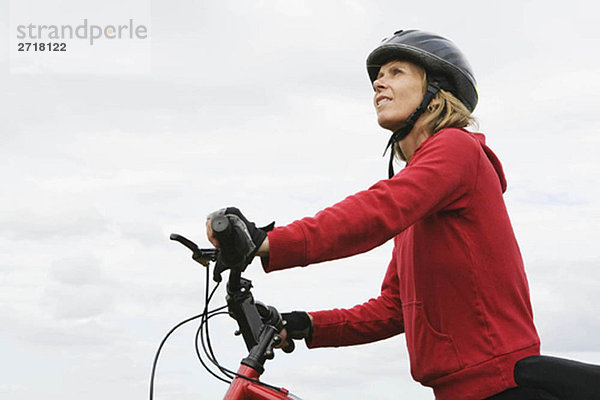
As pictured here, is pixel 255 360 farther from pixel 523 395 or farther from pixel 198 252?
pixel 523 395

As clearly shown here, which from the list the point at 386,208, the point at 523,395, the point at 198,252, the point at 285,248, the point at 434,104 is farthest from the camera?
the point at 434,104

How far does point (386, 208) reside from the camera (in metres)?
3.47

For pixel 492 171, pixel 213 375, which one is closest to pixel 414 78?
pixel 492 171

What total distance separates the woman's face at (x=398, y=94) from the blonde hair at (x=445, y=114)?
0.07m

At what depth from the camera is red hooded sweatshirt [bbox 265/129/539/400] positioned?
12.0 ft

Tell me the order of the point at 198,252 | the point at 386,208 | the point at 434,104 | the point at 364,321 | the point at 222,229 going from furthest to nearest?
the point at 364,321 < the point at 434,104 < the point at 198,252 < the point at 386,208 < the point at 222,229

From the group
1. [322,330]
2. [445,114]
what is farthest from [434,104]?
[322,330]

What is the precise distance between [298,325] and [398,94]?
1.71m

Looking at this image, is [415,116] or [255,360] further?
[415,116]

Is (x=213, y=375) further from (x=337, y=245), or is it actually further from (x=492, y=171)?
(x=492, y=171)

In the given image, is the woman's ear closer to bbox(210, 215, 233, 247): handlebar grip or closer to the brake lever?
the brake lever

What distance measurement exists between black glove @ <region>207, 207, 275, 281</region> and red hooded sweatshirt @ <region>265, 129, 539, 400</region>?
0.55 m

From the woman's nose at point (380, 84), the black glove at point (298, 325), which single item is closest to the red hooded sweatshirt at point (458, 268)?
the woman's nose at point (380, 84)

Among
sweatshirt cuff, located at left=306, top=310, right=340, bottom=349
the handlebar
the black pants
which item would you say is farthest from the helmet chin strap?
the black pants
